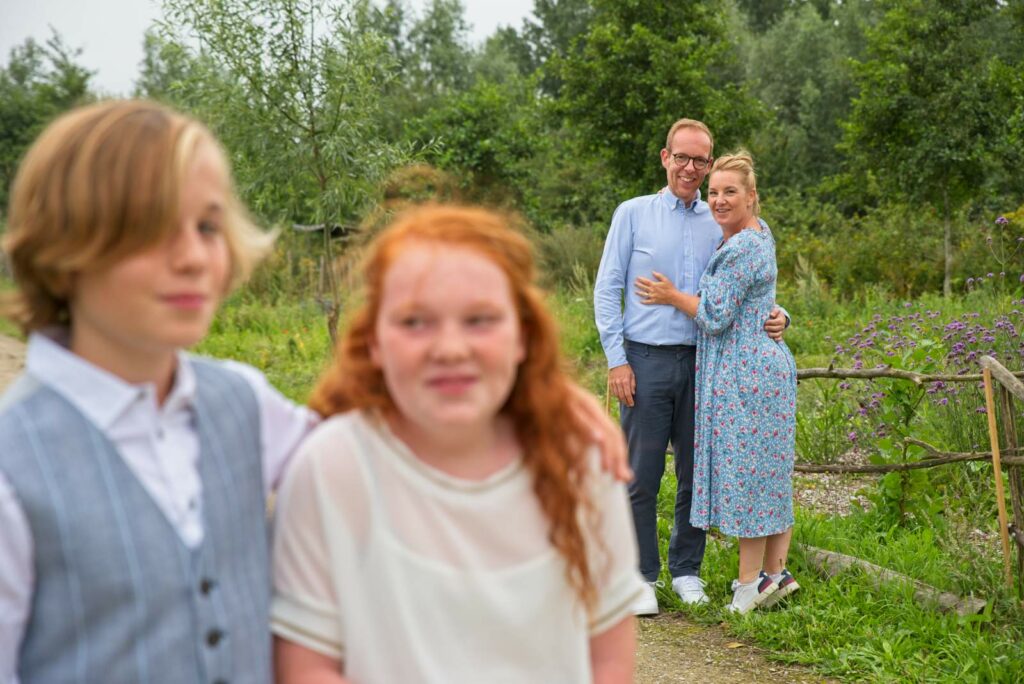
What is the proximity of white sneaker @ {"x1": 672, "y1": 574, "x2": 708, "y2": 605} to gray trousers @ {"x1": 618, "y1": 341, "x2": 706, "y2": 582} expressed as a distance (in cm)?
4

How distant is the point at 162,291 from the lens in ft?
4.29

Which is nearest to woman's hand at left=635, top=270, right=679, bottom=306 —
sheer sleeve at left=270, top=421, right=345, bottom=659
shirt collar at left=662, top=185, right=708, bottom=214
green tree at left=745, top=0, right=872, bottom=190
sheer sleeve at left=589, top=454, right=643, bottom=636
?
shirt collar at left=662, top=185, right=708, bottom=214

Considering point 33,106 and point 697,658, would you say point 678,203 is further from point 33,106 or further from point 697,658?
point 33,106

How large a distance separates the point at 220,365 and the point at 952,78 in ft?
50.0

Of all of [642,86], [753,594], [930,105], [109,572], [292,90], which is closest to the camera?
[109,572]

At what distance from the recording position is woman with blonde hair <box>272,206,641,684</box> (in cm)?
143

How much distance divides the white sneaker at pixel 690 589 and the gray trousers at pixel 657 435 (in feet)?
0.13

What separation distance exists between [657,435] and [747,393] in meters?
0.50

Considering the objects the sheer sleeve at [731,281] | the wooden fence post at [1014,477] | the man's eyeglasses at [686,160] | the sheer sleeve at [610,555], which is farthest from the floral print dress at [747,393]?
the sheer sleeve at [610,555]

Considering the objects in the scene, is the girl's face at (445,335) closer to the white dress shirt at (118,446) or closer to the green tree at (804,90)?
the white dress shirt at (118,446)

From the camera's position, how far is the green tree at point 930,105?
1444 cm

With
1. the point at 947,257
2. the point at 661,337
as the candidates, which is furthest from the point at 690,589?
the point at 947,257

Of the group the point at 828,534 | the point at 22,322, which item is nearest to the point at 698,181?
the point at 828,534

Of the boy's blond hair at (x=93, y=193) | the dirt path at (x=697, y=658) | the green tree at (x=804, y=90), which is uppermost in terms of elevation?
the green tree at (x=804, y=90)
